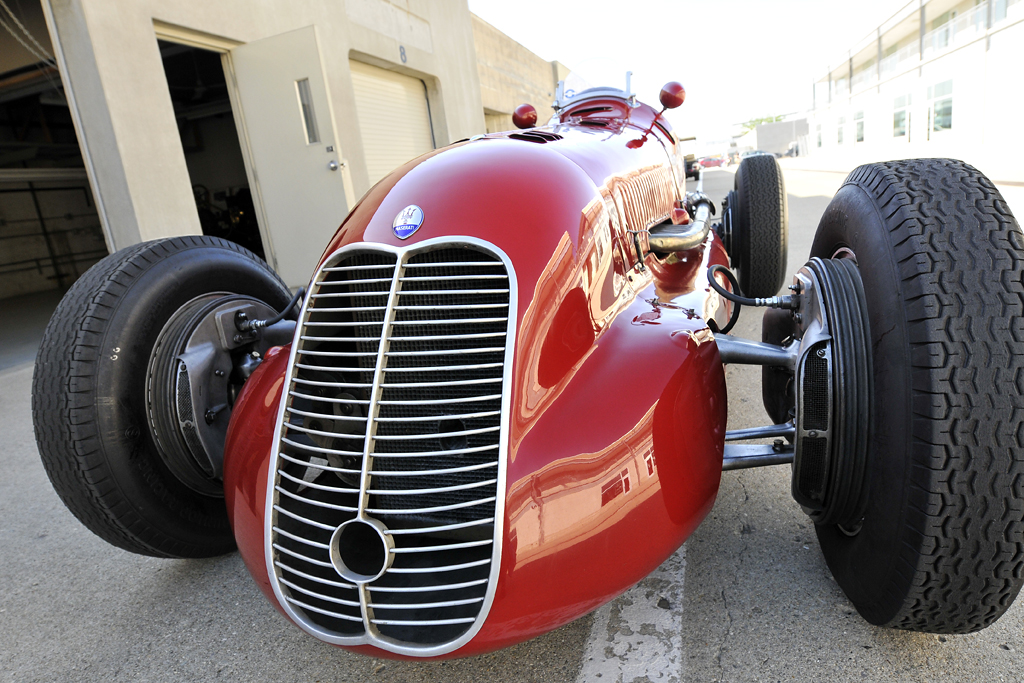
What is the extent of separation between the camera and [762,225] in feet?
13.9

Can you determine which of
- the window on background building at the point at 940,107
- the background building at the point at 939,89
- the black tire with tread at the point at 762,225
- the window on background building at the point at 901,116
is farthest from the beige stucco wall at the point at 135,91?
the window on background building at the point at 901,116

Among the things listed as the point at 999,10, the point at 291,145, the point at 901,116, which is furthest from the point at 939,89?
the point at 291,145

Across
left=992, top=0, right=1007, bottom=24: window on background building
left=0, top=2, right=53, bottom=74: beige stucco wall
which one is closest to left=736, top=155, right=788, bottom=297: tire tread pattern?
left=0, top=2, right=53, bottom=74: beige stucco wall

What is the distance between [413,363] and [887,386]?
1.18 m

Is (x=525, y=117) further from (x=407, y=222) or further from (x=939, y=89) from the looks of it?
(x=939, y=89)

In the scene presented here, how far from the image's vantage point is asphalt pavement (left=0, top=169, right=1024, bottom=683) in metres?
1.57

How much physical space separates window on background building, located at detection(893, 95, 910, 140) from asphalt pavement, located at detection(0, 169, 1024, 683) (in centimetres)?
3175

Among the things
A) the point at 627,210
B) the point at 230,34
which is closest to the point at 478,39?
the point at 230,34

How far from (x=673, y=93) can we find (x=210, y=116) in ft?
44.0

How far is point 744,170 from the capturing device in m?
4.35

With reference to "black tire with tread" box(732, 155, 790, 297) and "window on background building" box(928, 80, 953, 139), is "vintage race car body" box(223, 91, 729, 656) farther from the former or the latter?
"window on background building" box(928, 80, 953, 139)

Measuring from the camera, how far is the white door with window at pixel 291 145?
260 inches

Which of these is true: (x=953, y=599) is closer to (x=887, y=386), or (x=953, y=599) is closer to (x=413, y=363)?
(x=887, y=386)

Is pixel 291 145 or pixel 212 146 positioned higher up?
pixel 212 146
